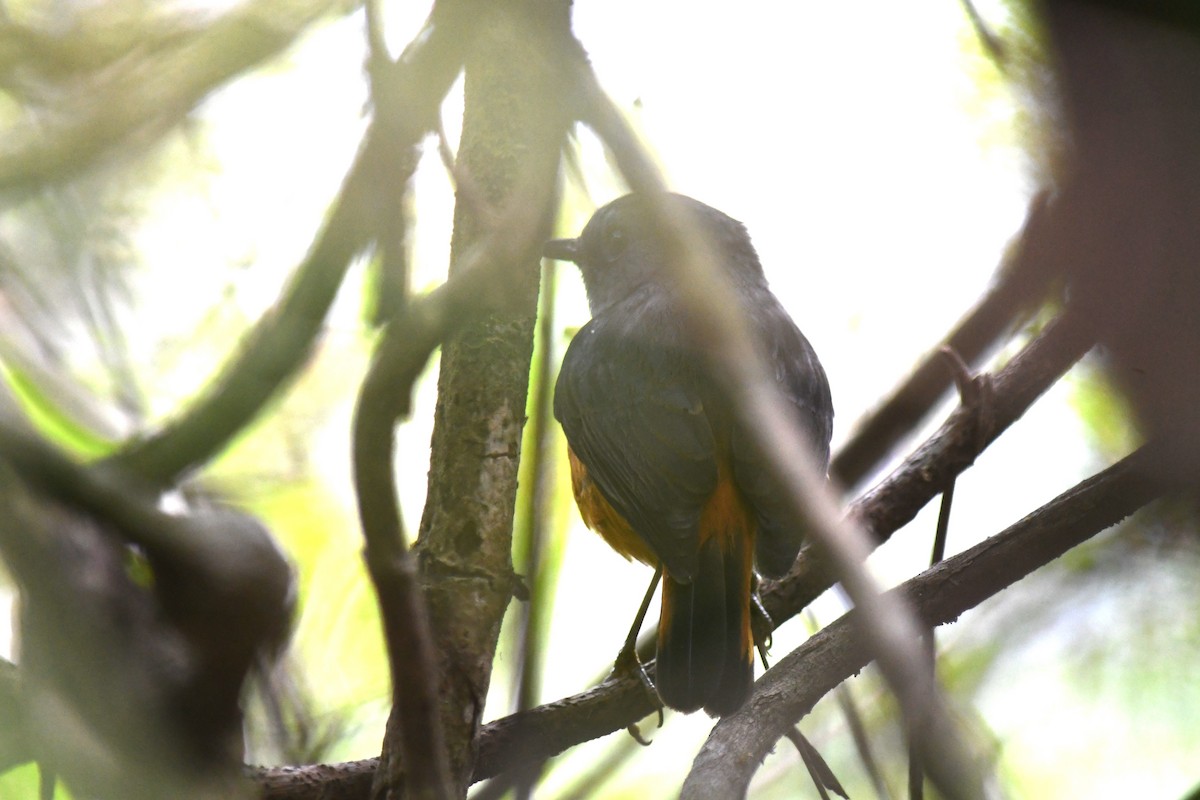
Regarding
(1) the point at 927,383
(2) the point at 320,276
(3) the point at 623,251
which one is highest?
(3) the point at 623,251

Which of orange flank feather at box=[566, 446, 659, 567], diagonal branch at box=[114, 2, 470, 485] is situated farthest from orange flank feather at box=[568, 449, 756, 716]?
diagonal branch at box=[114, 2, 470, 485]

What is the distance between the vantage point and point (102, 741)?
1452 millimetres

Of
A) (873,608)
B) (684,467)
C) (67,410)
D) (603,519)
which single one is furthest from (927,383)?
(67,410)

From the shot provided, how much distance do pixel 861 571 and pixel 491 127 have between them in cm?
264

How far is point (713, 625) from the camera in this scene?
3.12 metres

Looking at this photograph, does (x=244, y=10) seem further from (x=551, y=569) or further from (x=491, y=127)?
(x=551, y=569)

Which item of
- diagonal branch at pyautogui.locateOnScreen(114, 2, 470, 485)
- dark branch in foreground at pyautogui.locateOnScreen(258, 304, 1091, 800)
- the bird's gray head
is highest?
the bird's gray head

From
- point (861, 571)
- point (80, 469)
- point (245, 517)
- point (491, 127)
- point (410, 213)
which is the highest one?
point (491, 127)

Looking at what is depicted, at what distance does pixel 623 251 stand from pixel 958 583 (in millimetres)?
2557

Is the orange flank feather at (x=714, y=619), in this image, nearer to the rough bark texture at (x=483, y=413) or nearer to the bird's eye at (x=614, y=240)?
the rough bark texture at (x=483, y=413)

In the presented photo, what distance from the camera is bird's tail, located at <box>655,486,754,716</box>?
2.97 m

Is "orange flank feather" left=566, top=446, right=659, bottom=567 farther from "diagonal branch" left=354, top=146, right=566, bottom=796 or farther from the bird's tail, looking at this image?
"diagonal branch" left=354, top=146, right=566, bottom=796

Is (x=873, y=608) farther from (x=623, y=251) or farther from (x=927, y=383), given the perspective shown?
(x=623, y=251)

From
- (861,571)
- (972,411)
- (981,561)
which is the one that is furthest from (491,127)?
(861,571)
